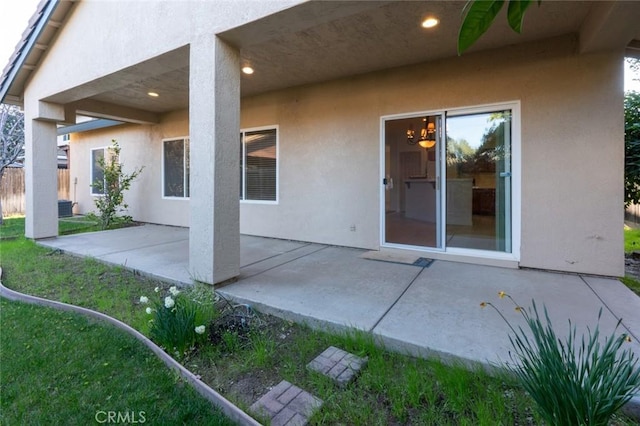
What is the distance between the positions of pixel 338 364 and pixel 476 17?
2.09m

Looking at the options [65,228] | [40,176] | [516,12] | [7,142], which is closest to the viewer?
[516,12]

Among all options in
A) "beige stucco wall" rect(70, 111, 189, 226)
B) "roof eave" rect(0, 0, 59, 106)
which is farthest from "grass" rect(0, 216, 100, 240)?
"roof eave" rect(0, 0, 59, 106)

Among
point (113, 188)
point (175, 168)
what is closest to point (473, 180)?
point (175, 168)

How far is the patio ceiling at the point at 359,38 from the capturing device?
123 inches

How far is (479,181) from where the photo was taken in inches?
180

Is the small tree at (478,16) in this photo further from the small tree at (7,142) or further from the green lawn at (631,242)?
the small tree at (7,142)

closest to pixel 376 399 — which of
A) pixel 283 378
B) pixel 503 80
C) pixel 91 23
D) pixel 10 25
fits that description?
pixel 283 378

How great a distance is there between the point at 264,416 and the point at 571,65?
16.2ft

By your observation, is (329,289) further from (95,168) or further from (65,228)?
(95,168)

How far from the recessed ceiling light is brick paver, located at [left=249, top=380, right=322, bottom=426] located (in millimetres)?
3884

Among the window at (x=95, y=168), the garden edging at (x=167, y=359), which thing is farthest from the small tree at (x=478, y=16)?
the window at (x=95, y=168)

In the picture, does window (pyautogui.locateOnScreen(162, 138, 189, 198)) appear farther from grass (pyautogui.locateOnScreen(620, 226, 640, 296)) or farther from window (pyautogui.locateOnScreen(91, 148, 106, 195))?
grass (pyautogui.locateOnScreen(620, 226, 640, 296))

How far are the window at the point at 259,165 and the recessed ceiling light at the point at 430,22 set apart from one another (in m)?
3.46

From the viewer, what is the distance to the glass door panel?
4.41 meters
